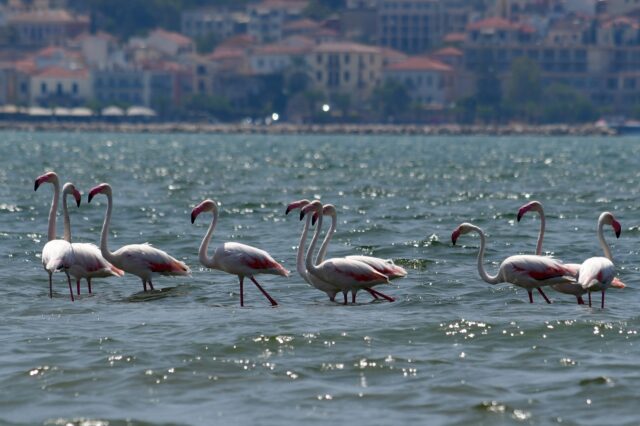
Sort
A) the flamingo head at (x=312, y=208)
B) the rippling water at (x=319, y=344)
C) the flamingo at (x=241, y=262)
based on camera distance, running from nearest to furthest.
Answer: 1. the rippling water at (x=319, y=344)
2. the flamingo at (x=241, y=262)
3. the flamingo head at (x=312, y=208)

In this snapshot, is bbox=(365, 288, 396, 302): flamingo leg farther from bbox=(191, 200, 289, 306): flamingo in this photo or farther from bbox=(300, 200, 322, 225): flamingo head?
bbox=(300, 200, 322, 225): flamingo head

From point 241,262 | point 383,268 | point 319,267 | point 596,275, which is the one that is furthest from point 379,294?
point 596,275

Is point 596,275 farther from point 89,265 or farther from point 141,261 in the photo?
point 89,265

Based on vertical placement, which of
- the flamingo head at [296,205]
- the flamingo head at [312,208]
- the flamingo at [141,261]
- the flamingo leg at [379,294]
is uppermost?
the flamingo head at [296,205]

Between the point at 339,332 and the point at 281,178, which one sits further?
the point at 281,178

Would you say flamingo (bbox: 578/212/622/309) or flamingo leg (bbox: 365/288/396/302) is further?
flamingo leg (bbox: 365/288/396/302)

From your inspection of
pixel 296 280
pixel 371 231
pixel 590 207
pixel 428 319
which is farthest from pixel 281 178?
pixel 428 319

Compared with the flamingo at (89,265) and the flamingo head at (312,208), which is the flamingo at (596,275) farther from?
the flamingo at (89,265)

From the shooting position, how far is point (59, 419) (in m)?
15.0

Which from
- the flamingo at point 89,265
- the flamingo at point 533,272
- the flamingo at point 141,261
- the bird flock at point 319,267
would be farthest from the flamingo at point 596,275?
the flamingo at point 89,265

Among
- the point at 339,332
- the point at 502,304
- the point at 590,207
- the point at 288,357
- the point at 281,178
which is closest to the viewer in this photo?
the point at 288,357

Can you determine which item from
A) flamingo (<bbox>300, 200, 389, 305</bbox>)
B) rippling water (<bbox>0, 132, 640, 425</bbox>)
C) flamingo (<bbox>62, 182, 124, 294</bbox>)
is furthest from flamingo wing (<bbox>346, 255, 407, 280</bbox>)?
flamingo (<bbox>62, 182, 124, 294</bbox>)

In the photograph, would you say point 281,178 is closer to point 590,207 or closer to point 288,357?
point 590,207

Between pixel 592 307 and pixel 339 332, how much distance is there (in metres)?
3.66
